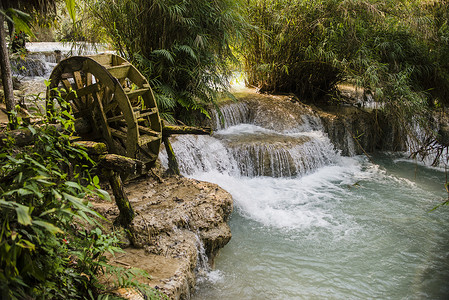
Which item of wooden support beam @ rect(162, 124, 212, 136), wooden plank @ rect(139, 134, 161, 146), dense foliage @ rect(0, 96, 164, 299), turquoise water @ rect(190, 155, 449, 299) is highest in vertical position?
wooden support beam @ rect(162, 124, 212, 136)

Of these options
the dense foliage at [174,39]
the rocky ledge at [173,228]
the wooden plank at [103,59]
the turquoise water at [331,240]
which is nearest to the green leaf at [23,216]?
the rocky ledge at [173,228]

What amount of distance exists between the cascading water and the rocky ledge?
0.47 m

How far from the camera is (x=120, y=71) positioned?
441 cm

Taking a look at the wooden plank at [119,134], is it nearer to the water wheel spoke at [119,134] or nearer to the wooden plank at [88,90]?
the water wheel spoke at [119,134]

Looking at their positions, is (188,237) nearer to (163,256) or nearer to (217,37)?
(163,256)

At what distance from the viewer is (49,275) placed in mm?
2051

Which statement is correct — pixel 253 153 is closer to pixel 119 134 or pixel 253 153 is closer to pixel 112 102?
pixel 119 134

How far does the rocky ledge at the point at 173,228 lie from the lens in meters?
3.18

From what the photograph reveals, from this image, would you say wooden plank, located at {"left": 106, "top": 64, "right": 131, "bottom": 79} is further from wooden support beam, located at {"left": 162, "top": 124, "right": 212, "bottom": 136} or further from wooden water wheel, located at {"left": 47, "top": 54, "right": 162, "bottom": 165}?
wooden support beam, located at {"left": 162, "top": 124, "right": 212, "bottom": 136}

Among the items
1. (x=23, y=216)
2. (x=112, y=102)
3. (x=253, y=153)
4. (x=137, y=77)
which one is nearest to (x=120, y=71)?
(x=137, y=77)

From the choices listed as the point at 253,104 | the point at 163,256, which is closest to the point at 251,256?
the point at 163,256

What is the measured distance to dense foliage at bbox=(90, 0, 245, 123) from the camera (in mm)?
5895

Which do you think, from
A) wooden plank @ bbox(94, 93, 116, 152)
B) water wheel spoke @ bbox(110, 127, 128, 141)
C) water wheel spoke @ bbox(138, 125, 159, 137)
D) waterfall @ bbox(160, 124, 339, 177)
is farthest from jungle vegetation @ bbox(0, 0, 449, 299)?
water wheel spoke @ bbox(138, 125, 159, 137)

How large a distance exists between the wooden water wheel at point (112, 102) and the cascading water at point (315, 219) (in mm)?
1001
